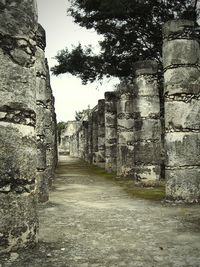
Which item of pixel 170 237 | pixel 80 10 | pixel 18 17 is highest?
pixel 80 10

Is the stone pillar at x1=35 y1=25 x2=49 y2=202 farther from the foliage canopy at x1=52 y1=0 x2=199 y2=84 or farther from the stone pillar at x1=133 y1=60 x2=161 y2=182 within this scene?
the foliage canopy at x1=52 y1=0 x2=199 y2=84

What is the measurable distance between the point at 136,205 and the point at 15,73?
152 inches

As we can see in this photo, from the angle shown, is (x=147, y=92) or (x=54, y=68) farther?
(x=54, y=68)

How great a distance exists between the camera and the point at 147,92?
11.2 m

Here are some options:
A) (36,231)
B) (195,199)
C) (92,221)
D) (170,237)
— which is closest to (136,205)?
(195,199)

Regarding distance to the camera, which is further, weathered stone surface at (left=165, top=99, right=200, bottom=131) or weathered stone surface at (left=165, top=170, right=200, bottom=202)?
weathered stone surface at (left=165, top=99, right=200, bottom=131)

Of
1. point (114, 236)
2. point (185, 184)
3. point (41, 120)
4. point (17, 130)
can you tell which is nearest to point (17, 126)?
point (17, 130)

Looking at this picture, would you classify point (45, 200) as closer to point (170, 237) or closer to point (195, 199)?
point (195, 199)

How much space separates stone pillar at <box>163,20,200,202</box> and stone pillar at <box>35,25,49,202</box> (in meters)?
2.42

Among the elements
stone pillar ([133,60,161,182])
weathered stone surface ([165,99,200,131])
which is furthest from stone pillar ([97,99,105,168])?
A: weathered stone surface ([165,99,200,131])

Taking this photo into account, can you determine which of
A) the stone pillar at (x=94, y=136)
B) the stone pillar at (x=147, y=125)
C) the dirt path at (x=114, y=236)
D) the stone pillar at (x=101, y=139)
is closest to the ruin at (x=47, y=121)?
the stone pillar at (x=147, y=125)

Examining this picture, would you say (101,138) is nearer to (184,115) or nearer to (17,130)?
(184,115)

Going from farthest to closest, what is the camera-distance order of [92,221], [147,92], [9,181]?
[147,92], [92,221], [9,181]

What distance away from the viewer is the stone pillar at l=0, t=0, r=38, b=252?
13.1 feet
